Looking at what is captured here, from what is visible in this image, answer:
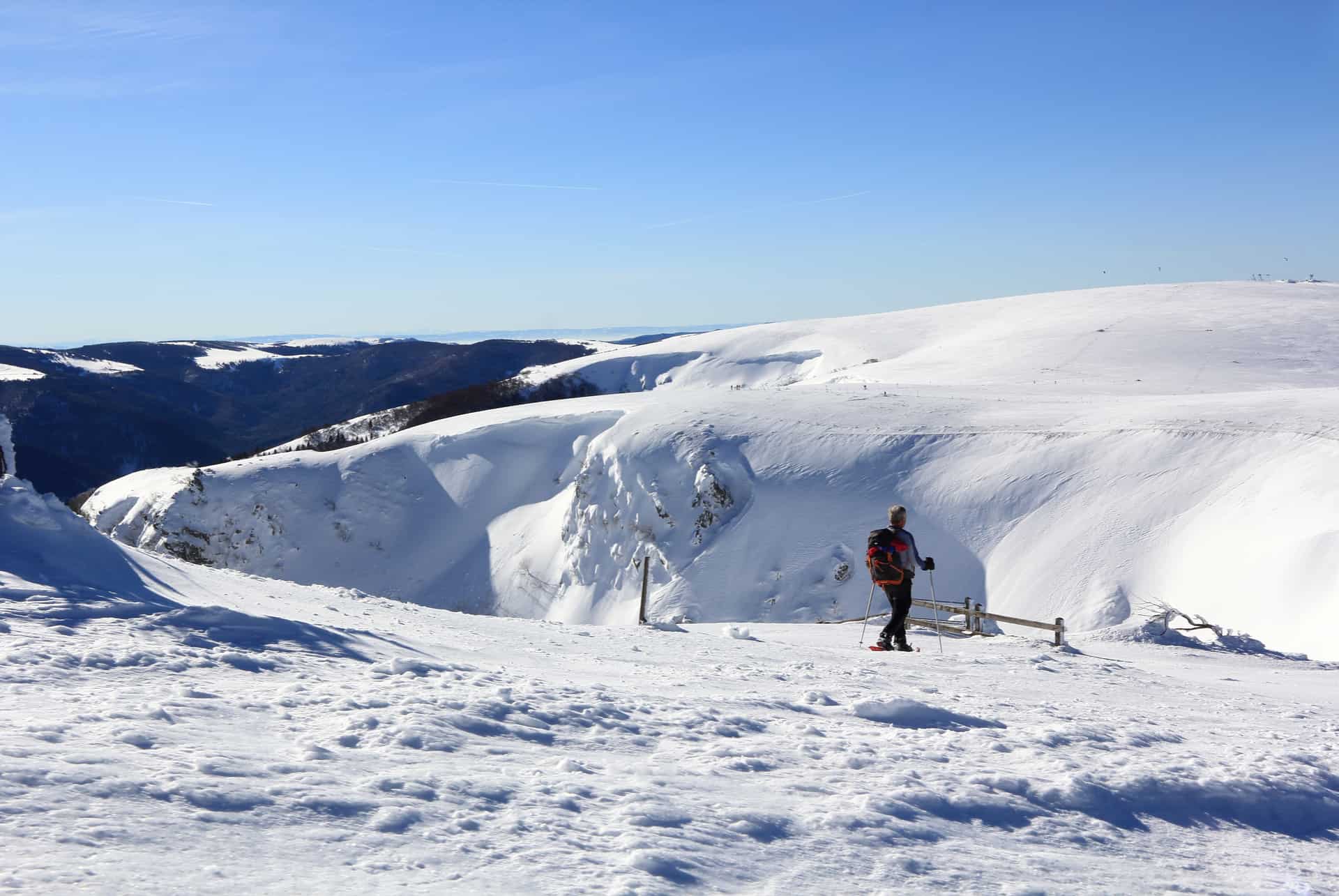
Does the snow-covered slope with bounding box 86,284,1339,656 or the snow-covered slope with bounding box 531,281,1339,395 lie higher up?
the snow-covered slope with bounding box 531,281,1339,395

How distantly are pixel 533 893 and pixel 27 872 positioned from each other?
6.38 feet

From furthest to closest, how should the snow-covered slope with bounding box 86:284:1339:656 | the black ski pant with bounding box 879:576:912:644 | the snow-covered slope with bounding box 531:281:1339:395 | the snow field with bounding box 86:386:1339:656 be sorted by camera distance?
the snow-covered slope with bounding box 531:281:1339:395
the snow-covered slope with bounding box 86:284:1339:656
the snow field with bounding box 86:386:1339:656
the black ski pant with bounding box 879:576:912:644

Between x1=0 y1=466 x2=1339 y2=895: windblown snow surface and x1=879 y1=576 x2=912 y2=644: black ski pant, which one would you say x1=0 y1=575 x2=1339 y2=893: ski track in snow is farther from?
x1=879 y1=576 x2=912 y2=644: black ski pant

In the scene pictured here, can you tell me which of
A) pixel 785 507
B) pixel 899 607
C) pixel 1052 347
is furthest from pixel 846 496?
pixel 1052 347

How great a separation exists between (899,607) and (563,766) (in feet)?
23.4

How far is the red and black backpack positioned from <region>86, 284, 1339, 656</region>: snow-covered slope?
364 inches

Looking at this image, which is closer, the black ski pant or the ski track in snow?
the ski track in snow

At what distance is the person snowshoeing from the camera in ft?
38.1

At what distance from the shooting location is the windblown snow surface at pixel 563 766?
4.23 metres

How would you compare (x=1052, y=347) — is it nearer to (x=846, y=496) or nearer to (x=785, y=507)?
(x=846, y=496)

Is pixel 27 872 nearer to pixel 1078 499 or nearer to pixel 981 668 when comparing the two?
pixel 981 668

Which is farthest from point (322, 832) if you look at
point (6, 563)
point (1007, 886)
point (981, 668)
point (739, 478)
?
point (739, 478)

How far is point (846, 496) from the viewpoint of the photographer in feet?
92.3

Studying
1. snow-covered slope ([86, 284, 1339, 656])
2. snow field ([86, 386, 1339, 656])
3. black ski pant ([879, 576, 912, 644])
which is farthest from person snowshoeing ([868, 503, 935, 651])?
snow field ([86, 386, 1339, 656])
